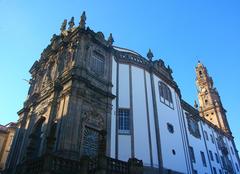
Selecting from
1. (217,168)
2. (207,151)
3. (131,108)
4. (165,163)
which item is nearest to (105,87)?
(131,108)

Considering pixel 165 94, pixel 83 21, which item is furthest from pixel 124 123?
pixel 83 21

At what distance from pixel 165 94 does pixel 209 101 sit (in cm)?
2453

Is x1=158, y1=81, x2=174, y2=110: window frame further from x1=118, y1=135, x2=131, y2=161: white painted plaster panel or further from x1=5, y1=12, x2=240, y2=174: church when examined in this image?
x1=118, y1=135, x2=131, y2=161: white painted plaster panel

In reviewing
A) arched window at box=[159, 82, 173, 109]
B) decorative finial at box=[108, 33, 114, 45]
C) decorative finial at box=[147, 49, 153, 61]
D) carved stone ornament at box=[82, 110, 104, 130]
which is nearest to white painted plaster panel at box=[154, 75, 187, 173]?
arched window at box=[159, 82, 173, 109]

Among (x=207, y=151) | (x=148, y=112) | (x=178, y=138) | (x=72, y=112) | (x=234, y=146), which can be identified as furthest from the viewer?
(x=234, y=146)

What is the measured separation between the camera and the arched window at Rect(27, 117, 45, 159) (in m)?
15.0

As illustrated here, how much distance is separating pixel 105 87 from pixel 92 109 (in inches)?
106

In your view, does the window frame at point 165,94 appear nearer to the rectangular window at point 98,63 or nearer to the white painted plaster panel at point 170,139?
the white painted plaster panel at point 170,139

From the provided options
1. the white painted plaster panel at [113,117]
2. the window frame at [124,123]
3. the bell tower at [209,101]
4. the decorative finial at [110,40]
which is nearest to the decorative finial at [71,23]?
the decorative finial at [110,40]

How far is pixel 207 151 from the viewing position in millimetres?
29609

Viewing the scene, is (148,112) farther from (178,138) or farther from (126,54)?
(126,54)

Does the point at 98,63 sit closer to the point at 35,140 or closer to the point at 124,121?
the point at 124,121

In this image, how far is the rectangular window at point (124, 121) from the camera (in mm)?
18391

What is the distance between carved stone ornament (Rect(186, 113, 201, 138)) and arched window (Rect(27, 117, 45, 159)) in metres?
16.4
